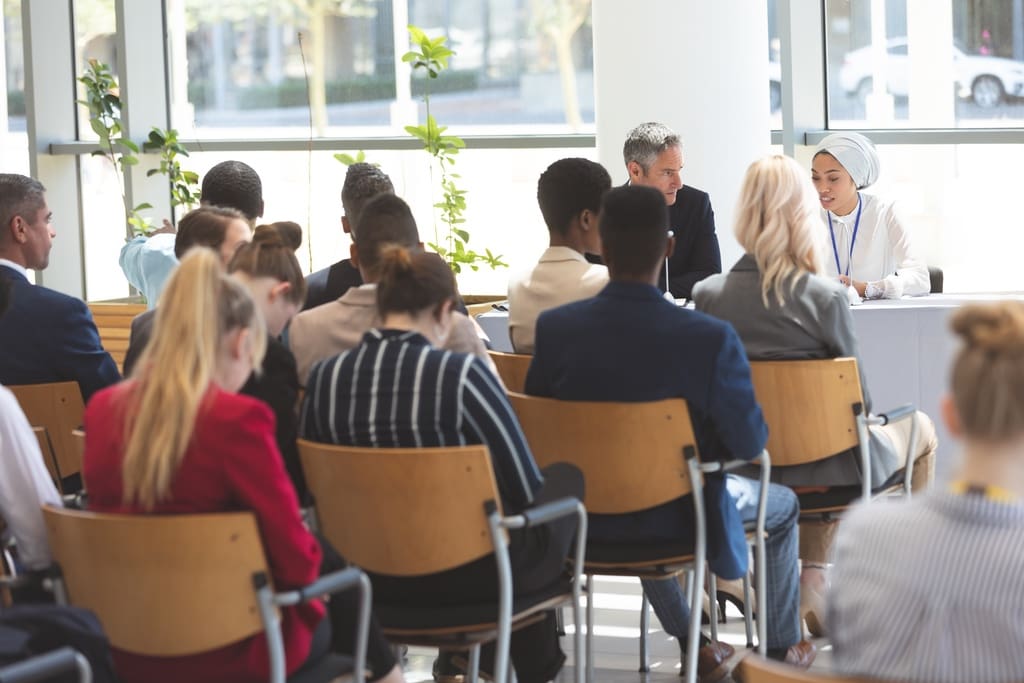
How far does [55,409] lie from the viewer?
3.81 metres

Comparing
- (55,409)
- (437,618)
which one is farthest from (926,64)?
(437,618)

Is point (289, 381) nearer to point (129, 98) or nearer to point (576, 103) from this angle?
point (576, 103)

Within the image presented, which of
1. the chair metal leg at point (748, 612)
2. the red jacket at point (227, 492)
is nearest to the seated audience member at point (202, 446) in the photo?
the red jacket at point (227, 492)

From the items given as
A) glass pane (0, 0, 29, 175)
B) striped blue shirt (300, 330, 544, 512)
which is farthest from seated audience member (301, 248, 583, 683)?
glass pane (0, 0, 29, 175)

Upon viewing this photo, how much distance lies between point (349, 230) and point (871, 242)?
2094mm

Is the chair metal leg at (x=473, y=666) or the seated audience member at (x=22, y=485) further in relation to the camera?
the chair metal leg at (x=473, y=666)

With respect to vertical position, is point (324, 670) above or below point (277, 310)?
below

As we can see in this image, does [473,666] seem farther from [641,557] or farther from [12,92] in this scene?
[12,92]

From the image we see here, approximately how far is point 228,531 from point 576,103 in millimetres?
5939

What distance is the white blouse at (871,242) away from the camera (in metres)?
5.31

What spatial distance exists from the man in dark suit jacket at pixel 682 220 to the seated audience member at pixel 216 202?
135 cm

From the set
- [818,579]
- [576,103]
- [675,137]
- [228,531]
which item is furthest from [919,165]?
[228,531]

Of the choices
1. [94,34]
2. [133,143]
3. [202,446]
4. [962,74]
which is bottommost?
[202,446]

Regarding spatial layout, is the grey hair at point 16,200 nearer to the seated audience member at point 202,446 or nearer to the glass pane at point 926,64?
the seated audience member at point 202,446
